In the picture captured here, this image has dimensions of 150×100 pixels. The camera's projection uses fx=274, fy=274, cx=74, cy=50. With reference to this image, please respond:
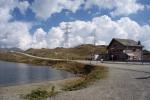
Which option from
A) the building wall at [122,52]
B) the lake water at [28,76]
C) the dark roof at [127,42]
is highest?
the dark roof at [127,42]

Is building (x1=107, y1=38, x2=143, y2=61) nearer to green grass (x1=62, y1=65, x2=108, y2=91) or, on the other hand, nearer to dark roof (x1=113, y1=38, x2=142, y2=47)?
dark roof (x1=113, y1=38, x2=142, y2=47)

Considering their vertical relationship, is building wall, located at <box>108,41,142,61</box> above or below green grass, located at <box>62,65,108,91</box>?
above

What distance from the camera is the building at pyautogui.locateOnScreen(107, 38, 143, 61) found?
358ft

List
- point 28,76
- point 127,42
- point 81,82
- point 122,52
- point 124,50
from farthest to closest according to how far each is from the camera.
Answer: point 127,42 → point 122,52 → point 124,50 → point 28,76 → point 81,82

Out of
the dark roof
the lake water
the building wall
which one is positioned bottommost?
the lake water

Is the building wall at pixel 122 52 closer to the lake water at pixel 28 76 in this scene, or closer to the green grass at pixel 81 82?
the lake water at pixel 28 76

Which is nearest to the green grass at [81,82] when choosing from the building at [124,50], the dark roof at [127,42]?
the building at [124,50]

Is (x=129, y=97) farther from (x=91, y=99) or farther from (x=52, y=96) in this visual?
(x=52, y=96)

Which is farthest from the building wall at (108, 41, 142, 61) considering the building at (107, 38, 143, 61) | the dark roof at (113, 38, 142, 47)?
the dark roof at (113, 38, 142, 47)

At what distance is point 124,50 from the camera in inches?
4286

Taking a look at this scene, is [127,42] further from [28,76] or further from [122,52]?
[28,76]

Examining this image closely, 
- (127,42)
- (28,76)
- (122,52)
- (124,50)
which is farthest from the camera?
(127,42)

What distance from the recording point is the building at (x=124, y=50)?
10900 centimetres

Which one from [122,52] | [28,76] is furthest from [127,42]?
[28,76]
